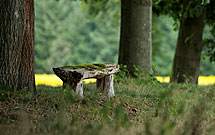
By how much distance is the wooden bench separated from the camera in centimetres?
529

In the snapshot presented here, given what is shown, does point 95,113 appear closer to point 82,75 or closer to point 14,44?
point 82,75

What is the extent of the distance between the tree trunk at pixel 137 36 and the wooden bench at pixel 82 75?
2676mm

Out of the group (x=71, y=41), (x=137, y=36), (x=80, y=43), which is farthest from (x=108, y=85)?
(x=71, y=41)

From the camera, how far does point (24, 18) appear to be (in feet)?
18.2

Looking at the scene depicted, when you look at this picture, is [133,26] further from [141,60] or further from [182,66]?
[182,66]

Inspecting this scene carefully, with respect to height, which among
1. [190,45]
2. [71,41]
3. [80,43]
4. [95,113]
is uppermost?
[71,41]

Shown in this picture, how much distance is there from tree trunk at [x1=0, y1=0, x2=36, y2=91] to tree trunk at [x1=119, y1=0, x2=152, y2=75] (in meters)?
4.00

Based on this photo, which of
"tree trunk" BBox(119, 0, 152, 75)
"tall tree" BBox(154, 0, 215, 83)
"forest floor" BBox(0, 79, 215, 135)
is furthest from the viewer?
"tall tree" BBox(154, 0, 215, 83)

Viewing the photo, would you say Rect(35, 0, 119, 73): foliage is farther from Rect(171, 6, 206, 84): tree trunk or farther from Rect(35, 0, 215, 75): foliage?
Rect(171, 6, 206, 84): tree trunk

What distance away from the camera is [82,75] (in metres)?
5.23

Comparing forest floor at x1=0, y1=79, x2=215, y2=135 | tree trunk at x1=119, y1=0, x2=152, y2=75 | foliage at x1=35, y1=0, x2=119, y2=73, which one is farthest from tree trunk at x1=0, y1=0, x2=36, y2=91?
foliage at x1=35, y1=0, x2=119, y2=73

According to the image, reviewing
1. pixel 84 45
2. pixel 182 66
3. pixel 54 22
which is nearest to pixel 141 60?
pixel 182 66

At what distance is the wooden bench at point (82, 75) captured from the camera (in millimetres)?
5293

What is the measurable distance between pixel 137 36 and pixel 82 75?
159 inches
